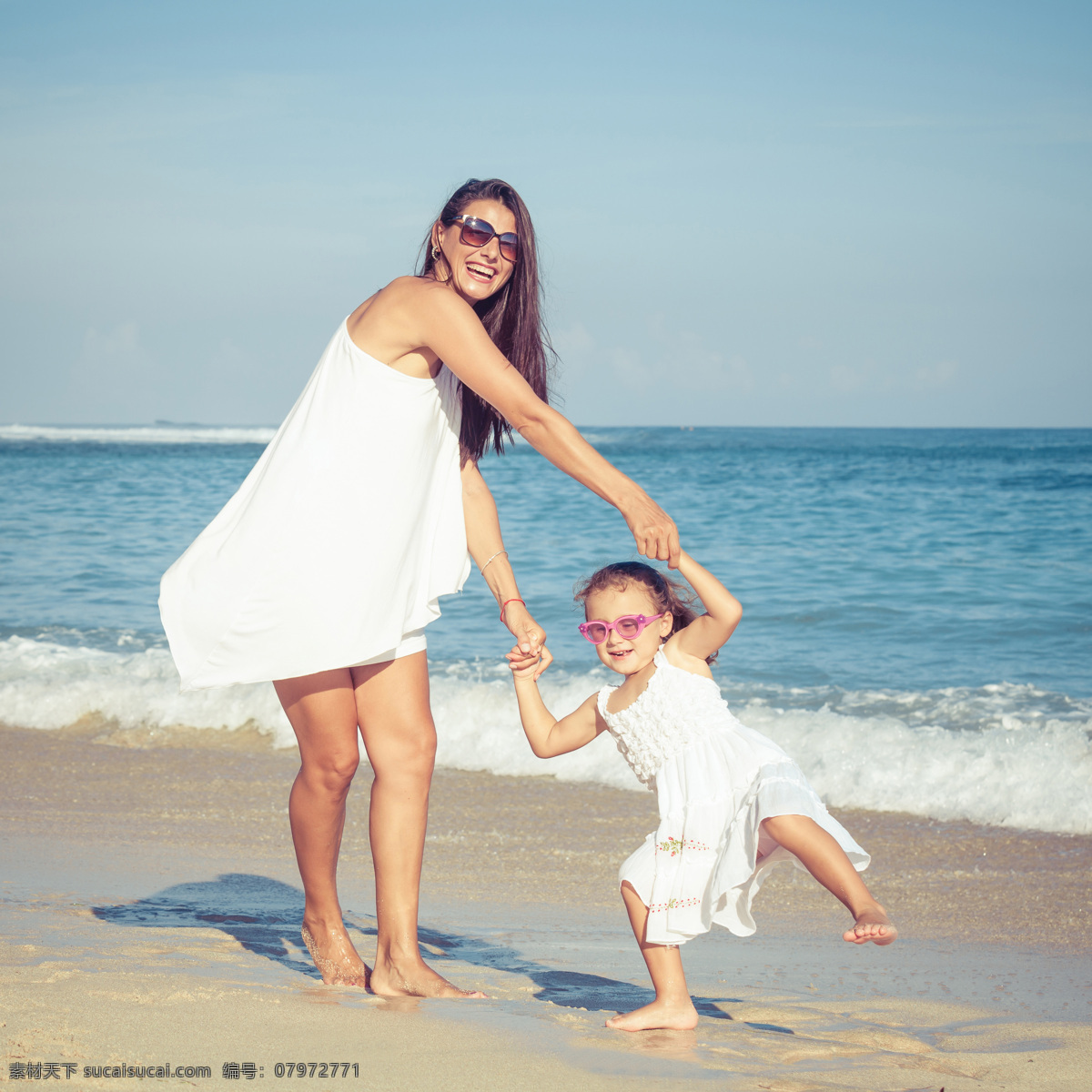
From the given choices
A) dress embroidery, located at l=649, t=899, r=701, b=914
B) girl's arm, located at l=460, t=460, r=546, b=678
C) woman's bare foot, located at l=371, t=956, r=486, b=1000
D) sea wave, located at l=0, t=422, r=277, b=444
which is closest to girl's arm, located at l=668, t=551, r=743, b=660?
girl's arm, located at l=460, t=460, r=546, b=678

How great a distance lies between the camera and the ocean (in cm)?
545

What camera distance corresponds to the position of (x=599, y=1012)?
2555mm

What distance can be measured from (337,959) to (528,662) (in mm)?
840

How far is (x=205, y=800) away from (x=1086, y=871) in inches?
145

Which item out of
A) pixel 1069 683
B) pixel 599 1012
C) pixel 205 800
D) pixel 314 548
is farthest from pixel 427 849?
pixel 1069 683

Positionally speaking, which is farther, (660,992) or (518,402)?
(660,992)

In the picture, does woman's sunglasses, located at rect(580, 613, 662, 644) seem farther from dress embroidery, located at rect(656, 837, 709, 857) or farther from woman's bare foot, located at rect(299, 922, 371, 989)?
woman's bare foot, located at rect(299, 922, 371, 989)

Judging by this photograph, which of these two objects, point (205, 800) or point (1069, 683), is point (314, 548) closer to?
point (205, 800)

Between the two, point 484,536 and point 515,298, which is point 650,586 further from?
point 515,298

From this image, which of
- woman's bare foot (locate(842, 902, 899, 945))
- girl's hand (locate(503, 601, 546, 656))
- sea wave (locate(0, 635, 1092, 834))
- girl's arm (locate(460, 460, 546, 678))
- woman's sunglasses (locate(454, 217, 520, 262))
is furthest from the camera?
sea wave (locate(0, 635, 1092, 834))

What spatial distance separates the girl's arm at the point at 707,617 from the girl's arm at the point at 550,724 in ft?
0.91

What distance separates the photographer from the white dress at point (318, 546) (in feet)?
7.80

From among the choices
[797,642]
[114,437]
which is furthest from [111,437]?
[797,642]

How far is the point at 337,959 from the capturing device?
264 cm
